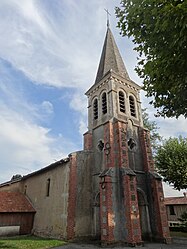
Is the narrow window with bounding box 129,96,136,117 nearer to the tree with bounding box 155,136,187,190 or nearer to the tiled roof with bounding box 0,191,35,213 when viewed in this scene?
the tree with bounding box 155,136,187,190

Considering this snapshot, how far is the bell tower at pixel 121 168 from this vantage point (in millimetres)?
12430

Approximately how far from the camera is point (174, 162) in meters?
21.1

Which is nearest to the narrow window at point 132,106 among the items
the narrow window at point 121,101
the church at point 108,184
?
the church at point 108,184

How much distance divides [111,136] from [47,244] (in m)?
8.72

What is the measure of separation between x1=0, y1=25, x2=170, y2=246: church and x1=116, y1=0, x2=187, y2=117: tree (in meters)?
7.22

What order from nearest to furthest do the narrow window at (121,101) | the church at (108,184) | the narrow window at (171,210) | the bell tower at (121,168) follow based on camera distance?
the bell tower at (121,168)
the church at (108,184)
the narrow window at (121,101)
the narrow window at (171,210)

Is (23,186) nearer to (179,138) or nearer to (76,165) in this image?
(76,165)

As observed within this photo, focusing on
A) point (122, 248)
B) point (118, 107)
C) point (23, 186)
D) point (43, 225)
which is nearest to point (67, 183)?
point (43, 225)

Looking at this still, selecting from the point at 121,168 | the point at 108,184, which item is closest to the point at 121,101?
the point at 121,168

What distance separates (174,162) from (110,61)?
45.0 ft

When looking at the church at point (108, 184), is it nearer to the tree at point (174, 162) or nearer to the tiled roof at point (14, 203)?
the tiled roof at point (14, 203)

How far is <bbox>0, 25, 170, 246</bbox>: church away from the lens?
1272cm

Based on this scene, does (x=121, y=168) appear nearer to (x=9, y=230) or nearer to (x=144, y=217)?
(x=144, y=217)

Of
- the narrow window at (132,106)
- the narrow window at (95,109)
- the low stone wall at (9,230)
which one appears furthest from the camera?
the narrow window at (95,109)
